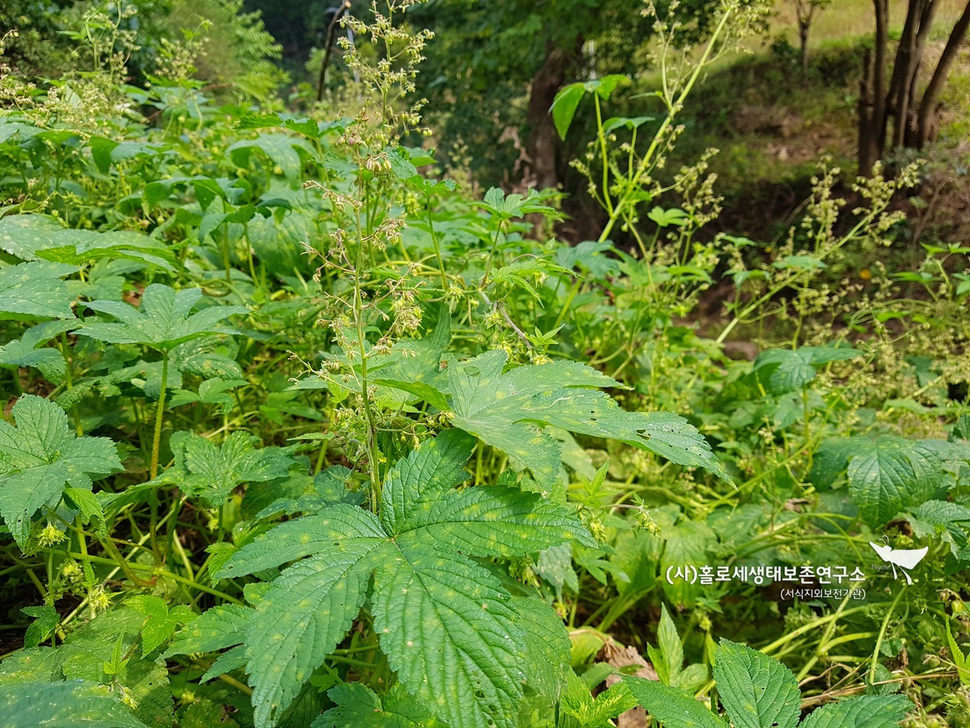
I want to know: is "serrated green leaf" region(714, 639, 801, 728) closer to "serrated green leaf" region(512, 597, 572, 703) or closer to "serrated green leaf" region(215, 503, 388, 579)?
"serrated green leaf" region(512, 597, 572, 703)

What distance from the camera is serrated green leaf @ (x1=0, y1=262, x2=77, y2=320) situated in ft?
3.22

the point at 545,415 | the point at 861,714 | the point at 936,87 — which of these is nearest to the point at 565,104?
the point at 545,415

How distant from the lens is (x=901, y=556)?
4.54ft

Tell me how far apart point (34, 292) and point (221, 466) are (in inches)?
18.4

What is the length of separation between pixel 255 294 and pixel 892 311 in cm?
218

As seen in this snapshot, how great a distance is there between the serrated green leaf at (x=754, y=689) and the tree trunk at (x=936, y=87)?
169 inches

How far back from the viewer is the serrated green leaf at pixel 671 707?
2.56 feet

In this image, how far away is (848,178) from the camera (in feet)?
16.7

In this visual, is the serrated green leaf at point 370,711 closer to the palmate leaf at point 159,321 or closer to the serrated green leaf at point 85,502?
the serrated green leaf at point 85,502

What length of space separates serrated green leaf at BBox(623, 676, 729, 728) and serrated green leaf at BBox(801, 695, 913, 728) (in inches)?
5.2

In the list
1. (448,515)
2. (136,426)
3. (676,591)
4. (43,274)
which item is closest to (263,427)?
(136,426)

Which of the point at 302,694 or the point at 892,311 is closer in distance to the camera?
the point at 302,694

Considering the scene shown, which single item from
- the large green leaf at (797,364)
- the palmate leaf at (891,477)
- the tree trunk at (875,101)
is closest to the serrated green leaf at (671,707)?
the palmate leaf at (891,477)

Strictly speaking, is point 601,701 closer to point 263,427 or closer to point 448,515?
point 448,515
